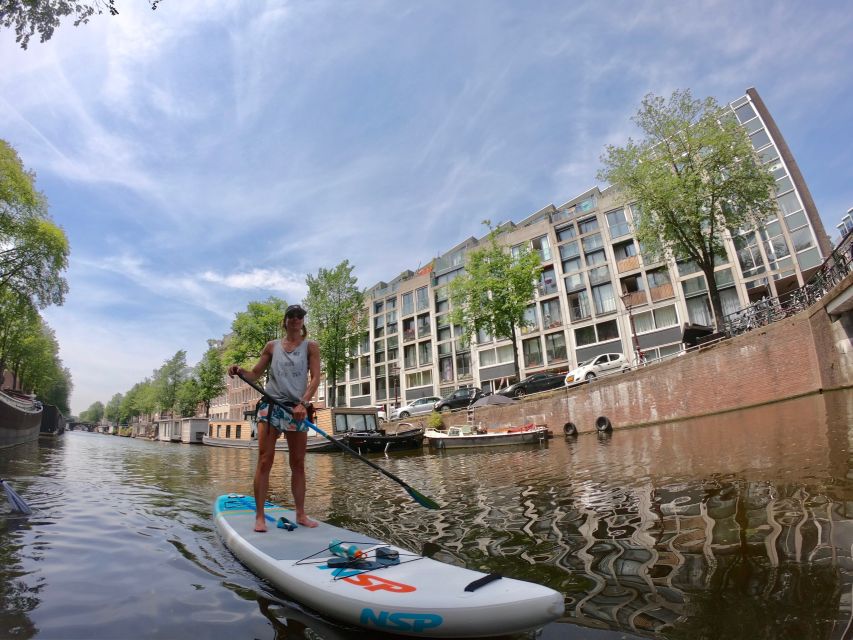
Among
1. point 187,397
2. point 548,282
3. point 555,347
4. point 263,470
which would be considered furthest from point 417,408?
point 187,397

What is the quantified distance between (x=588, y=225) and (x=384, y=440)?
30.0 m

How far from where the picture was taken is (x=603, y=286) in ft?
129

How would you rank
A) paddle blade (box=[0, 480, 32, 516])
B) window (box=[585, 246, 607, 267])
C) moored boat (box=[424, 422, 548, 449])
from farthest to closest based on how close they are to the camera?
window (box=[585, 246, 607, 267])
moored boat (box=[424, 422, 548, 449])
paddle blade (box=[0, 480, 32, 516])

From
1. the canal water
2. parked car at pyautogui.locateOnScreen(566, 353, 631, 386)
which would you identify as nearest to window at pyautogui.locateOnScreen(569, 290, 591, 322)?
parked car at pyautogui.locateOnScreen(566, 353, 631, 386)

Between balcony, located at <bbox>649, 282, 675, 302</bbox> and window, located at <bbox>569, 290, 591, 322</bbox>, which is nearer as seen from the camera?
balcony, located at <bbox>649, 282, 675, 302</bbox>

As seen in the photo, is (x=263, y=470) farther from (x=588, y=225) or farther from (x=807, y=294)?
(x=588, y=225)

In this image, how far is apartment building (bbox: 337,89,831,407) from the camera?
116 ft

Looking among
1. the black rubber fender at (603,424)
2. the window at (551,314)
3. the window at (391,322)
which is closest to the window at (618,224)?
the window at (551,314)

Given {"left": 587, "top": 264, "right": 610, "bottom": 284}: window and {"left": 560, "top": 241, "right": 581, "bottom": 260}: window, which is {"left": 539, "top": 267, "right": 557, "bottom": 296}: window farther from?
{"left": 587, "top": 264, "right": 610, "bottom": 284}: window

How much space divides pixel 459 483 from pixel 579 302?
3491cm

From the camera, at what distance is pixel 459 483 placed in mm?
8430

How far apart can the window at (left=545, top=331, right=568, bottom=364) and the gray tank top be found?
125ft

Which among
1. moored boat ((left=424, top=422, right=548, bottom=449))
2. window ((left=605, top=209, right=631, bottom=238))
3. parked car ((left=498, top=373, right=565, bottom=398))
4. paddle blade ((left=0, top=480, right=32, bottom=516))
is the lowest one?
moored boat ((left=424, top=422, right=548, bottom=449))

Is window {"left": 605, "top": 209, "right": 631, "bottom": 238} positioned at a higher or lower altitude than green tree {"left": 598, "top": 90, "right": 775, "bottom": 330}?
higher
